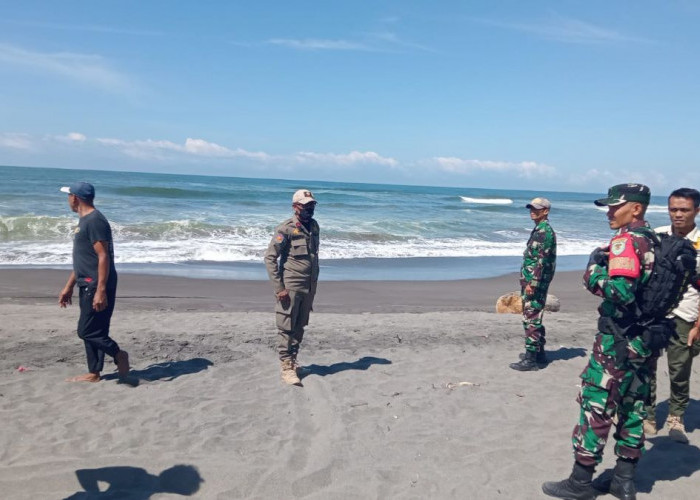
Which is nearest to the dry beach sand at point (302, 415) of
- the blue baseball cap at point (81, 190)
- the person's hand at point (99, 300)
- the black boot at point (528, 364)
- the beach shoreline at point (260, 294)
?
the black boot at point (528, 364)

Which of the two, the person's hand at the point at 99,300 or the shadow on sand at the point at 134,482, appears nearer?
the shadow on sand at the point at 134,482

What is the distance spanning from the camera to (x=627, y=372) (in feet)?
10.4

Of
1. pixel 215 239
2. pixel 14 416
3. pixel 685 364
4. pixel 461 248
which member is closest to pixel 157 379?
pixel 14 416

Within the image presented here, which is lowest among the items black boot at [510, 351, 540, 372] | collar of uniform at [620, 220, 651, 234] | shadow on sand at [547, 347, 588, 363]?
shadow on sand at [547, 347, 588, 363]

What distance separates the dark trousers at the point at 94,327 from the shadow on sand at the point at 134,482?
164cm

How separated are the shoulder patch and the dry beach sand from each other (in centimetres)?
153

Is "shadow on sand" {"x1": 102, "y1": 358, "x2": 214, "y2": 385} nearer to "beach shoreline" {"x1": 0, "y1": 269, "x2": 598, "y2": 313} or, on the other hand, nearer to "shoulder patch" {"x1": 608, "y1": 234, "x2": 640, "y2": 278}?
"beach shoreline" {"x1": 0, "y1": 269, "x2": 598, "y2": 313}

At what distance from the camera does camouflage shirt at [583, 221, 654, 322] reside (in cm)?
301

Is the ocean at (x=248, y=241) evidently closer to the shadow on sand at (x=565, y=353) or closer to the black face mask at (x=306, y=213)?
the shadow on sand at (x=565, y=353)

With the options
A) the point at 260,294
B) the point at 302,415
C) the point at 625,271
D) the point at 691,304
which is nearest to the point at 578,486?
the point at 625,271

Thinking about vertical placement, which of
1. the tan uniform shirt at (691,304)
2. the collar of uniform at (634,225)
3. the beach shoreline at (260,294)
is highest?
the collar of uniform at (634,225)

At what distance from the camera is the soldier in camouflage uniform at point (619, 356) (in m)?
3.05

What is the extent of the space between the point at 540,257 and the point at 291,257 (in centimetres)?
270

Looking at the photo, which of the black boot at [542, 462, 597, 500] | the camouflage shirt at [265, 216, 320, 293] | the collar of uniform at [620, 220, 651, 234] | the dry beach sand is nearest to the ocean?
the dry beach sand
